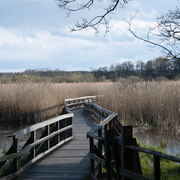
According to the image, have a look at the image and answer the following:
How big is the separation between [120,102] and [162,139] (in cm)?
327

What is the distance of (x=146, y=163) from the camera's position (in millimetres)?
5934

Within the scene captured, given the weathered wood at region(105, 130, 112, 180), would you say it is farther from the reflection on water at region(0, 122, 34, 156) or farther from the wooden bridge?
the reflection on water at region(0, 122, 34, 156)

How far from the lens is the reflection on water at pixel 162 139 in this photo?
22.4 feet

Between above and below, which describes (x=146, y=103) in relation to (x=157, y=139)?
above

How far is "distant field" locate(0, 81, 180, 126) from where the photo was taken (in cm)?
1017

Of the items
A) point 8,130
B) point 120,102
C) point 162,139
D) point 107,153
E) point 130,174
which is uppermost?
point 120,102

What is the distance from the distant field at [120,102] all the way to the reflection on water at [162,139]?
573mm

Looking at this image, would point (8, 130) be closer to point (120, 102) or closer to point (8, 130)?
point (8, 130)

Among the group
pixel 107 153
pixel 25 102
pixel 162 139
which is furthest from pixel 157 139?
pixel 25 102

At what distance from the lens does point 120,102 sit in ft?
35.7

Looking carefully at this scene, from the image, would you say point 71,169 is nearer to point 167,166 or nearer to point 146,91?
point 167,166

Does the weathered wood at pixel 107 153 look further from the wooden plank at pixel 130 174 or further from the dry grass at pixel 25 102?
the dry grass at pixel 25 102

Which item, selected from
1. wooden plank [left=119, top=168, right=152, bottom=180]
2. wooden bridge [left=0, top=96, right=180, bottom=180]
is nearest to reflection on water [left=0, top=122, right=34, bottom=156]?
wooden bridge [left=0, top=96, right=180, bottom=180]

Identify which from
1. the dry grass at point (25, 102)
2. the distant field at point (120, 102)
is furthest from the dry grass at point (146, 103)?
the dry grass at point (25, 102)
